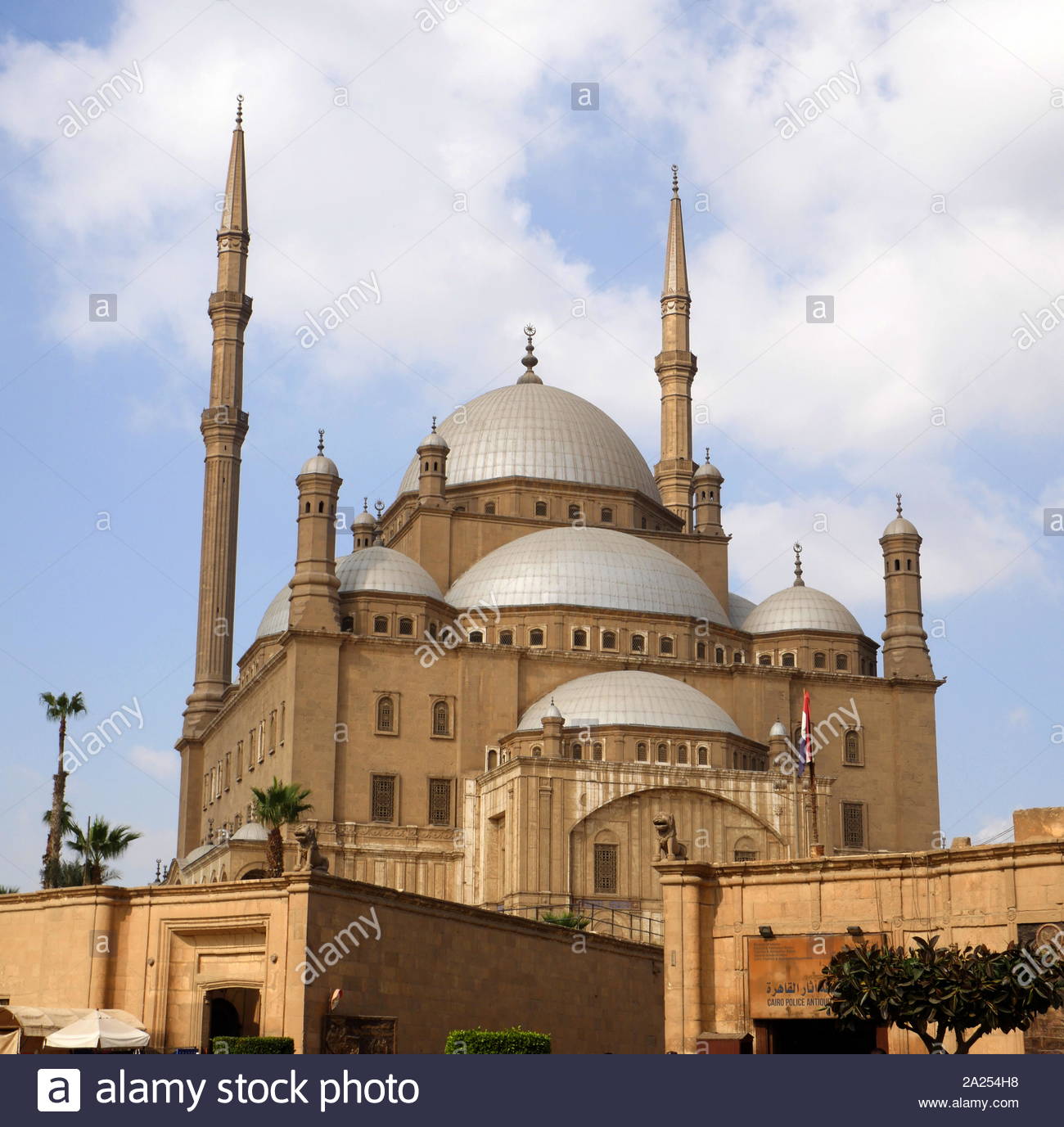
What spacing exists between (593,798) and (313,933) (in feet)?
66.2

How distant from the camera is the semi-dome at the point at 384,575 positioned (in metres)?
51.0

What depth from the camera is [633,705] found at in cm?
4794

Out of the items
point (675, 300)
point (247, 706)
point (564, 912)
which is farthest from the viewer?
point (675, 300)

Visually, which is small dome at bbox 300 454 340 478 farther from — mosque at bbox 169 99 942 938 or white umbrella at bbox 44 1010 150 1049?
white umbrella at bbox 44 1010 150 1049

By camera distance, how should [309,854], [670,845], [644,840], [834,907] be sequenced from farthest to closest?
[644,840], [670,845], [309,854], [834,907]

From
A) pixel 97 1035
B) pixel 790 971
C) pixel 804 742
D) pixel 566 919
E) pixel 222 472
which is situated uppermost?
pixel 222 472

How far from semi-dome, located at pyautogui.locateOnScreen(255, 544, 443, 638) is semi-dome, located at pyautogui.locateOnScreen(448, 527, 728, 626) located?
1925 millimetres

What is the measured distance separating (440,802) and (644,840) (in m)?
6.32

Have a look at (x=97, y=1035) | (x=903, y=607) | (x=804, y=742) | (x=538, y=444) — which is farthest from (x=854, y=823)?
(x=97, y=1035)

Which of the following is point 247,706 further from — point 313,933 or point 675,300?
point 313,933

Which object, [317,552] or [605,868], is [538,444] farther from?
[605,868]

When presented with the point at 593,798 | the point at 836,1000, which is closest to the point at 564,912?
the point at 593,798

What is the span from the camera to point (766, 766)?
49938 millimetres

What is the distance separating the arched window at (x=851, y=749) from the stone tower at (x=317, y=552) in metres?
15.4
